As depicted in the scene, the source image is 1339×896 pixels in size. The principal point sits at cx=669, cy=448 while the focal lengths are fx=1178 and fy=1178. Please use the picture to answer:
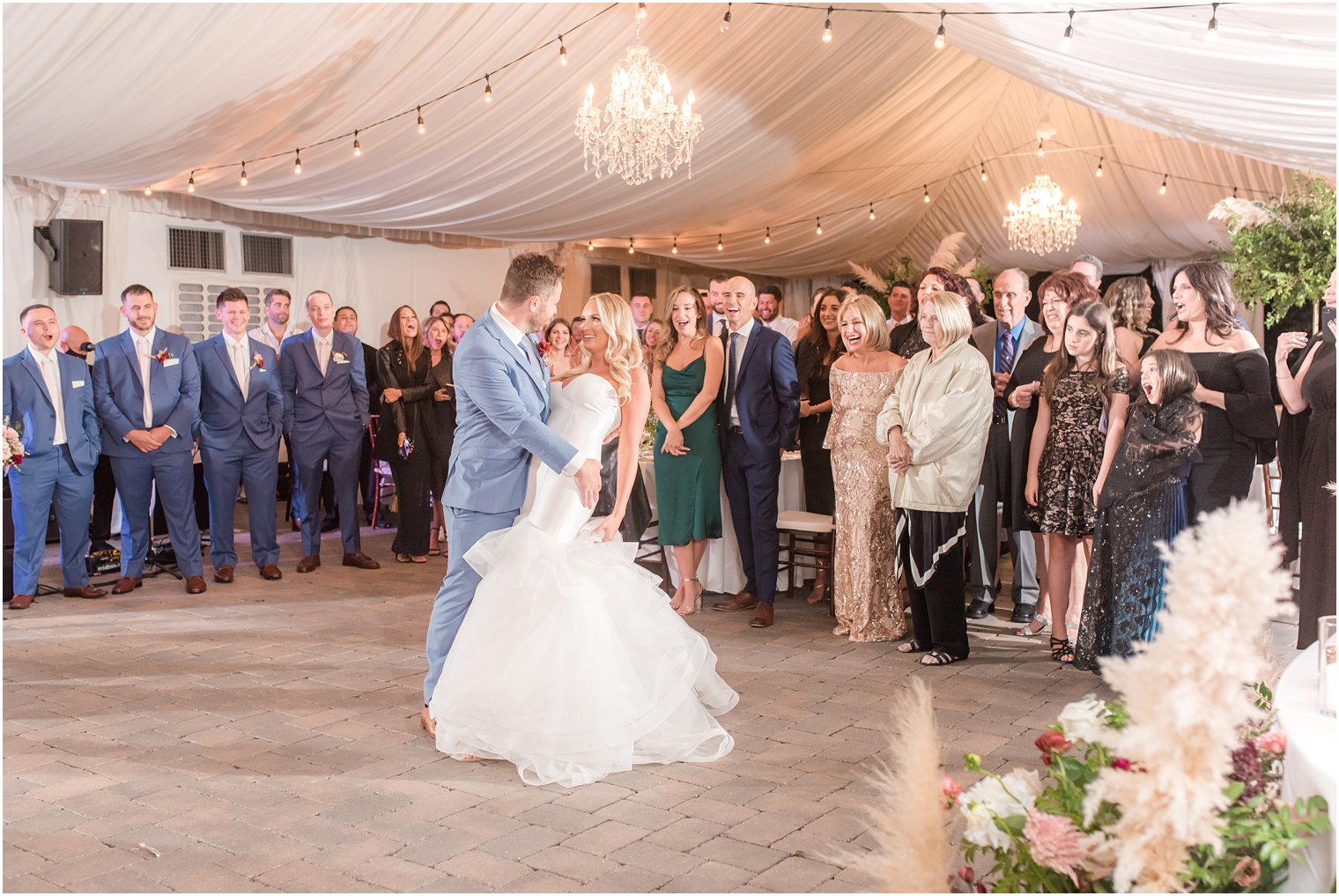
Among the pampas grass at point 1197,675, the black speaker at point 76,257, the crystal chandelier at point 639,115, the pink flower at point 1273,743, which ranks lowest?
the pink flower at point 1273,743

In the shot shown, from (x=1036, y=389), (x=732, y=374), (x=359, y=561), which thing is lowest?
(x=359, y=561)

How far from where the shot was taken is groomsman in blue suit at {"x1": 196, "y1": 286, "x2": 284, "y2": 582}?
23.1 feet

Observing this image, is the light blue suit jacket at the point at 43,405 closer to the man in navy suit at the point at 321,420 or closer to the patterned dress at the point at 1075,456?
the man in navy suit at the point at 321,420

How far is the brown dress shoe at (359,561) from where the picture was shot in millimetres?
7518

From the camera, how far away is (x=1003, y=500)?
20.2 feet

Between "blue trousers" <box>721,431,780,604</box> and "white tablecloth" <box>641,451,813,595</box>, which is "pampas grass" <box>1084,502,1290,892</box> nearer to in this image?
"blue trousers" <box>721,431,780,604</box>

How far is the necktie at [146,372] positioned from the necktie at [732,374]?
10.9 ft

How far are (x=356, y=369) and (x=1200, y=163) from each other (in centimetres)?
917

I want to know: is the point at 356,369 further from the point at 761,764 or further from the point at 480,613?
the point at 761,764

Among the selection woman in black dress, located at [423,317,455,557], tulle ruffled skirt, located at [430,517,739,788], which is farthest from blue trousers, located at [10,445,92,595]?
tulle ruffled skirt, located at [430,517,739,788]

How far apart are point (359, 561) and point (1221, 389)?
5.15 metres

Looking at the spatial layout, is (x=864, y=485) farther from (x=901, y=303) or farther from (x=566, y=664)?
(x=566, y=664)

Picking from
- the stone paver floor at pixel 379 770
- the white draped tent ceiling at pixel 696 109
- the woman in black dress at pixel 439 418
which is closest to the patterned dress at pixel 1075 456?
the stone paver floor at pixel 379 770

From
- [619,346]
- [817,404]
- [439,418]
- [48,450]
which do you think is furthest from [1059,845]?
[439,418]
